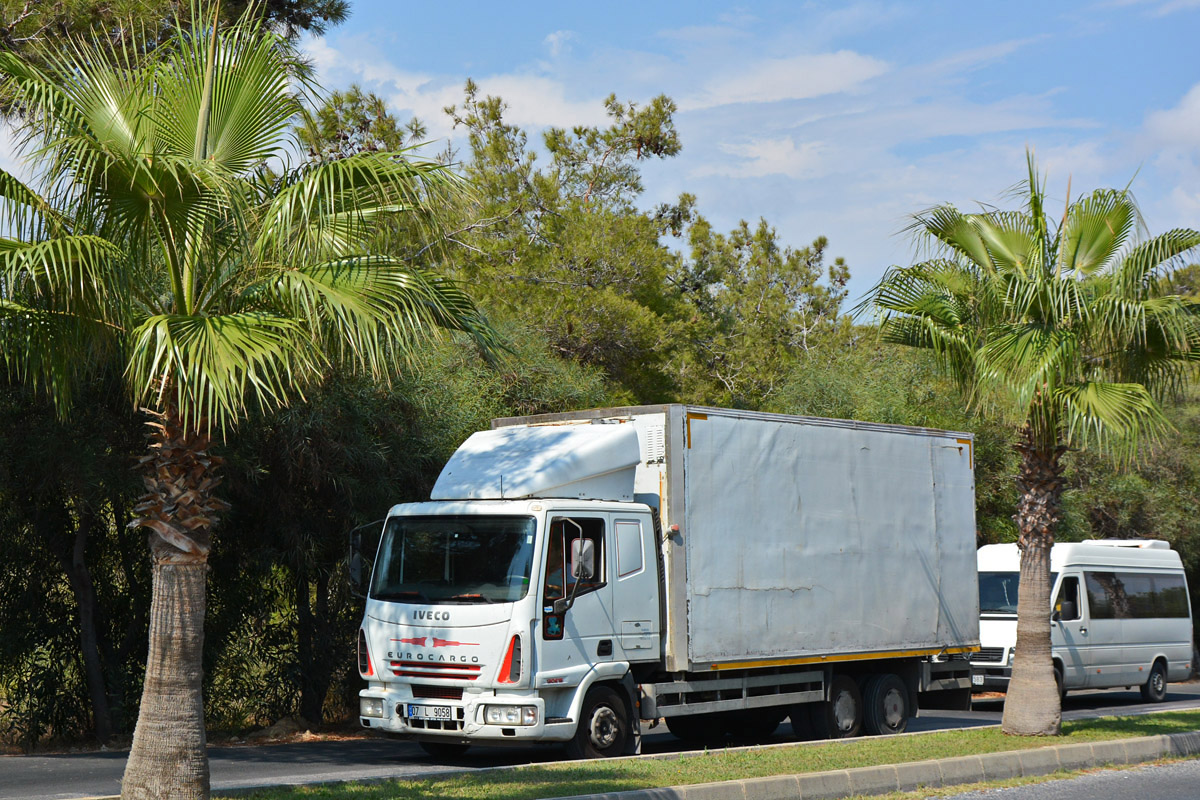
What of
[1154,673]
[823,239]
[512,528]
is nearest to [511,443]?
[512,528]

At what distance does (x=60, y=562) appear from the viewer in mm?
14258

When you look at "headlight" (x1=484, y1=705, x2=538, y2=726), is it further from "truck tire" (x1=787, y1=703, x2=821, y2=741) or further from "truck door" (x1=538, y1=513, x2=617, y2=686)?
"truck tire" (x1=787, y1=703, x2=821, y2=741)

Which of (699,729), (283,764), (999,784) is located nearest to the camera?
(999,784)

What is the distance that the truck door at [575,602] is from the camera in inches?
429

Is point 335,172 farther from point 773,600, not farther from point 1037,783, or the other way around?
point 1037,783

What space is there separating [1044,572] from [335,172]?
927 cm

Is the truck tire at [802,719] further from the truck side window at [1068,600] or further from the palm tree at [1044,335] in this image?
the truck side window at [1068,600]

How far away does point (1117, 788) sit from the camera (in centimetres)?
1048

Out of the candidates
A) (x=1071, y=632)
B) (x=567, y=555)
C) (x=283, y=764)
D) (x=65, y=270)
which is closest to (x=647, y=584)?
(x=567, y=555)

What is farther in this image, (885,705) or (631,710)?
(885,705)

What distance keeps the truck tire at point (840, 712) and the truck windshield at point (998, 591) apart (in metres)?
6.51

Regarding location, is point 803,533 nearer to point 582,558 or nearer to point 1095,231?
point 582,558

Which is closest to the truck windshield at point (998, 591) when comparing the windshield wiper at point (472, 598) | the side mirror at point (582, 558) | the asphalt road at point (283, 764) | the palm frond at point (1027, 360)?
the asphalt road at point (283, 764)

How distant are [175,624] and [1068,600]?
16488mm
